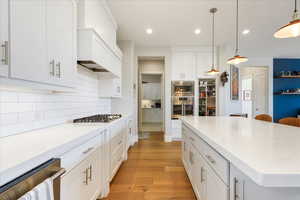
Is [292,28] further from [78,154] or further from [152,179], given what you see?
[152,179]

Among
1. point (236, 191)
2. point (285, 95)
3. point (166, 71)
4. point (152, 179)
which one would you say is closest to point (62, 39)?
point (236, 191)

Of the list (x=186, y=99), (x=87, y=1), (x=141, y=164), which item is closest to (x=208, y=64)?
(x=186, y=99)

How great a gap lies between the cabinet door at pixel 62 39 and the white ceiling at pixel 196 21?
1313 millimetres

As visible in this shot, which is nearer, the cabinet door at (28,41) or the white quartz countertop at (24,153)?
the white quartz countertop at (24,153)

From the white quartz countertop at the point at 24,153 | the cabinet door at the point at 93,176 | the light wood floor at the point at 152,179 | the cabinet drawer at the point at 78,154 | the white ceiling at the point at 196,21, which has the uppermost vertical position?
Answer: the white ceiling at the point at 196,21

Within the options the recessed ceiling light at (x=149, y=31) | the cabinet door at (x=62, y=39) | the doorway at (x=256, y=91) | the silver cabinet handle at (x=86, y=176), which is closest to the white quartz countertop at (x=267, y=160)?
the silver cabinet handle at (x=86, y=176)

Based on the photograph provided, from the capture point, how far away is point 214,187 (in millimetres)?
1156

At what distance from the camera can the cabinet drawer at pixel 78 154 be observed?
3.47 ft

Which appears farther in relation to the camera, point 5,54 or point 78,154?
point 78,154

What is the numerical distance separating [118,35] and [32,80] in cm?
316

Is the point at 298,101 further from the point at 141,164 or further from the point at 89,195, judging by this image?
the point at 89,195

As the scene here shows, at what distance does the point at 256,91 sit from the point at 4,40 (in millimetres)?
7106

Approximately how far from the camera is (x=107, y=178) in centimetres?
→ 193

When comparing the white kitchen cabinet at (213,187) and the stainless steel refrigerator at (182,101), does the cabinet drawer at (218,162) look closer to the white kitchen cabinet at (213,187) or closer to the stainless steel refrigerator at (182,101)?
the white kitchen cabinet at (213,187)
